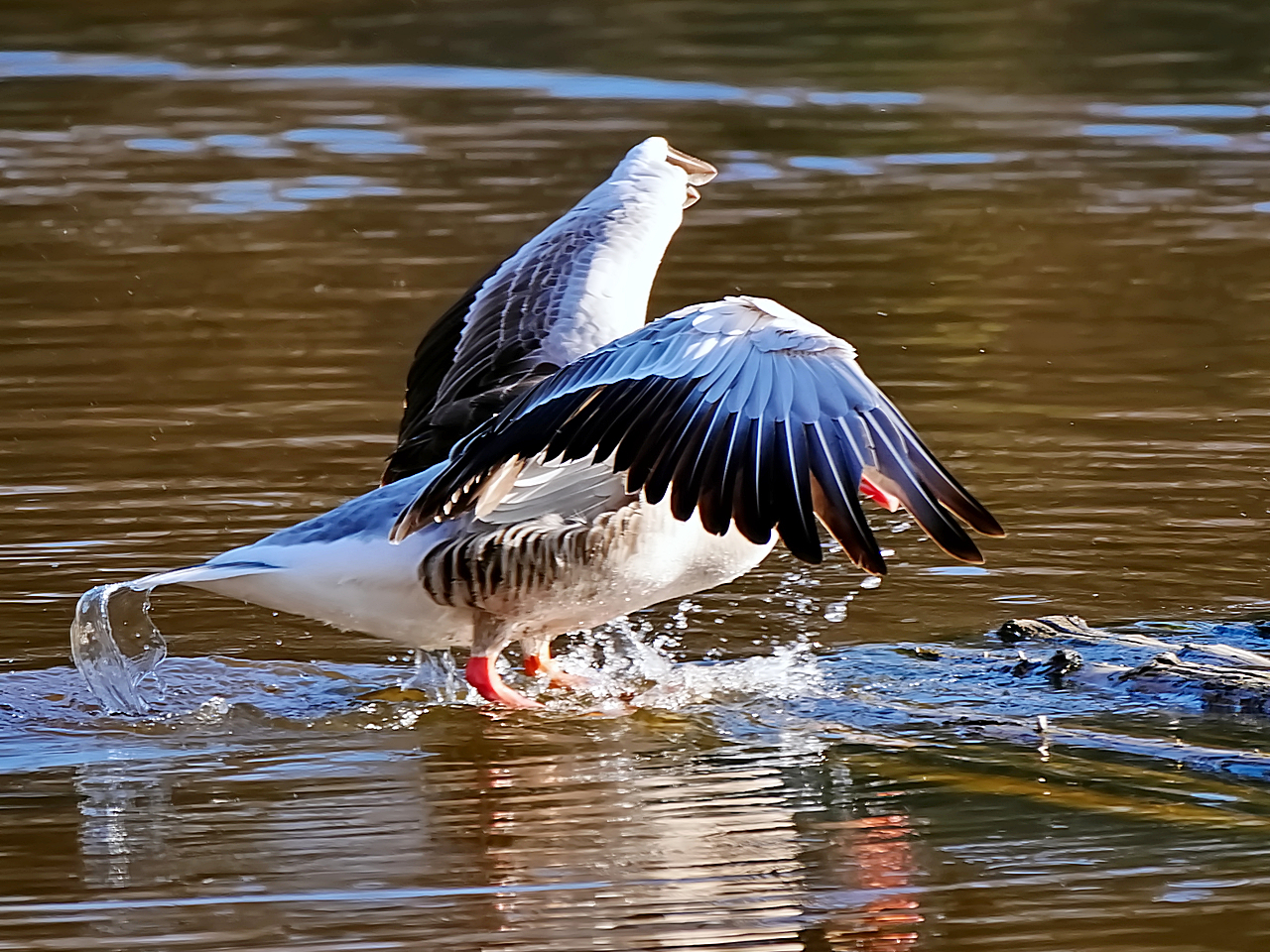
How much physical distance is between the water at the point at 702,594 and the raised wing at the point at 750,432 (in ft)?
2.54

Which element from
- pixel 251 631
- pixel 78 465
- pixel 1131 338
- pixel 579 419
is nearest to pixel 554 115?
pixel 1131 338

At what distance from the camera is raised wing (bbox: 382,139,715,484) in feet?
23.4

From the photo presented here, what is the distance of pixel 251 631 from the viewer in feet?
23.9

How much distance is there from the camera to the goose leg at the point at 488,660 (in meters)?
6.69

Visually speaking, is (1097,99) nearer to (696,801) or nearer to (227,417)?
(227,417)

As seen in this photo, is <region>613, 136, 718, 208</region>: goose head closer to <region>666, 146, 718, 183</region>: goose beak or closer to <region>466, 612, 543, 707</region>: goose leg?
<region>666, 146, 718, 183</region>: goose beak

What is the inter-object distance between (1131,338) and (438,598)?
220 inches

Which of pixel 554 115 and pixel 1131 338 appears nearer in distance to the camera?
pixel 1131 338

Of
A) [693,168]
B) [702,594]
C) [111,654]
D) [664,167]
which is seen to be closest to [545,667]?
[702,594]

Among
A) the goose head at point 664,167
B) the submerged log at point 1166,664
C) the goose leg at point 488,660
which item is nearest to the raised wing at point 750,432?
the goose leg at point 488,660

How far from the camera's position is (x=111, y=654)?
655cm

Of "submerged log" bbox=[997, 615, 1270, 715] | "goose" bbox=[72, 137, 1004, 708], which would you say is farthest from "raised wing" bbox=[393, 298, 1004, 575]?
"submerged log" bbox=[997, 615, 1270, 715]

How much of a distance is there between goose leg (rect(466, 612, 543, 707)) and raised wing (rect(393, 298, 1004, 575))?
0.93 m

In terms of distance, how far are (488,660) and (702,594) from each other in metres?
1.18
